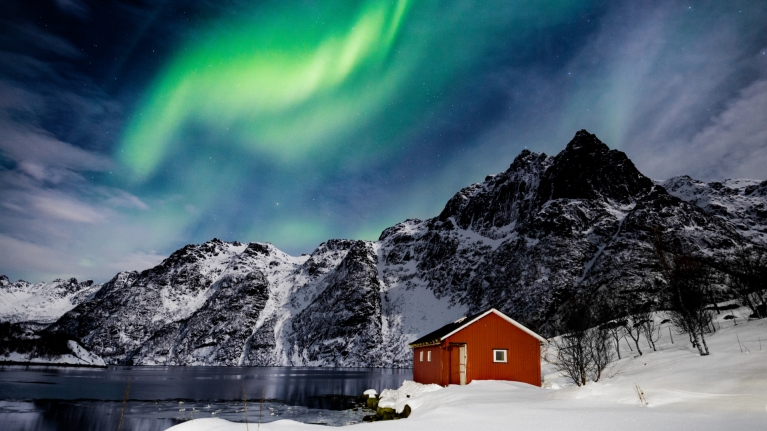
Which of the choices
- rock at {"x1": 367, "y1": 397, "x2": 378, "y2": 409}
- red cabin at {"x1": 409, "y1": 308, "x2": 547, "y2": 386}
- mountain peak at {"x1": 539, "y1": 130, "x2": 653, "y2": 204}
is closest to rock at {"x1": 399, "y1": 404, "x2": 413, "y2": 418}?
red cabin at {"x1": 409, "y1": 308, "x2": 547, "y2": 386}

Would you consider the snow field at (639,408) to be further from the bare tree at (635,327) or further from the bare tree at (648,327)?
the bare tree at (648,327)

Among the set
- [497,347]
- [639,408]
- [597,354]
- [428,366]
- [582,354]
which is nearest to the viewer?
[639,408]

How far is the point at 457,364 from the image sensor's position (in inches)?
1388

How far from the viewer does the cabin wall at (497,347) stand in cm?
3556

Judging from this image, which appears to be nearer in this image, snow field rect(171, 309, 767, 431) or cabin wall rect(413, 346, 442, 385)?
snow field rect(171, 309, 767, 431)

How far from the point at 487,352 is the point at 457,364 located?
2.94 metres

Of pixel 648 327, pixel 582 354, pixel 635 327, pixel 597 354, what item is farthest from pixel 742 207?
pixel 582 354

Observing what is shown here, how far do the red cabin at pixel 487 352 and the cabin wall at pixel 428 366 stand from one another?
0.11 meters

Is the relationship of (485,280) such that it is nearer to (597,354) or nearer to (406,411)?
(597,354)

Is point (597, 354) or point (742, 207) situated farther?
point (742, 207)

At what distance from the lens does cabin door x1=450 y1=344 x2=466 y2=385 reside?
34.7 metres

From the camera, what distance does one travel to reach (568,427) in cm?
1239

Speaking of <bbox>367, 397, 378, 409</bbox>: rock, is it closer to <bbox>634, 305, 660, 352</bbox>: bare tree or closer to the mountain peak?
<bbox>634, 305, 660, 352</bbox>: bare tree

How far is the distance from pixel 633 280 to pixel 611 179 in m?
70.5
